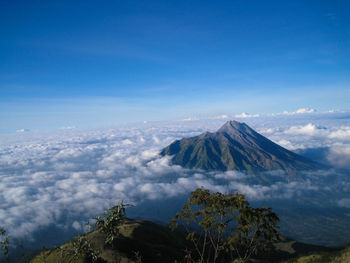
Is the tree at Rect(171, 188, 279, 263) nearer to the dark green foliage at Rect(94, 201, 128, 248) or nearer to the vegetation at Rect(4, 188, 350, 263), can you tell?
the vegetation at Rect(4, 188, 350, 263)

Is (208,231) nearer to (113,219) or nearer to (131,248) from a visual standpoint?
(113,219)

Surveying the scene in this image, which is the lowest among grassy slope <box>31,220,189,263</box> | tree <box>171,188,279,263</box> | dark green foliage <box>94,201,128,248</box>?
grassy slope <box>31,220,189,263</box>

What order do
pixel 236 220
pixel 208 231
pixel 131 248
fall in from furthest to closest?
pixel 131 248 → pixel 208 231 → pixel 236 220

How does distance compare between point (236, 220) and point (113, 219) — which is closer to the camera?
point (236, 220)

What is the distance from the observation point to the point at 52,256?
8738cm

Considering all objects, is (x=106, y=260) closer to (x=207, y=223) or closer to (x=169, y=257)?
(x=169, y=257)

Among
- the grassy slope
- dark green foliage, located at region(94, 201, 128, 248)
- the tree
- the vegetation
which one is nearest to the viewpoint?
the tree

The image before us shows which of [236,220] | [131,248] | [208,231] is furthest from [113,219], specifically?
[131,248]

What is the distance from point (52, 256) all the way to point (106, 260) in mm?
26842

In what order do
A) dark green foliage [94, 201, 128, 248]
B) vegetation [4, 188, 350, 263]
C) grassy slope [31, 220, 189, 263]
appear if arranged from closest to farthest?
1. vegetation [4, 188, 350, 263]
2. dark green foliage [94, 201, 128, 248]
3. grassy slope [31, 220, 189, 263]

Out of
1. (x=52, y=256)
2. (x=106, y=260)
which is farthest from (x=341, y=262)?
(x=52, y=256)

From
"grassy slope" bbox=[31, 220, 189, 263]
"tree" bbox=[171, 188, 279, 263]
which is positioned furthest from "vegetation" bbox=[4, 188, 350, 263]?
"grassy slope" bbox=[31, 220, 189, 263]

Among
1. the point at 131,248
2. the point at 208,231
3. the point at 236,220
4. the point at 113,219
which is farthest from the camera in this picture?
the point at 131,248

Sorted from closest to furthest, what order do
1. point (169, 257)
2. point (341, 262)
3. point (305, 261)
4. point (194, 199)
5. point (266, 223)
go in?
point (266, 223), point (194, 199), point (341, 262), point (305, 261), point (169, 257)
